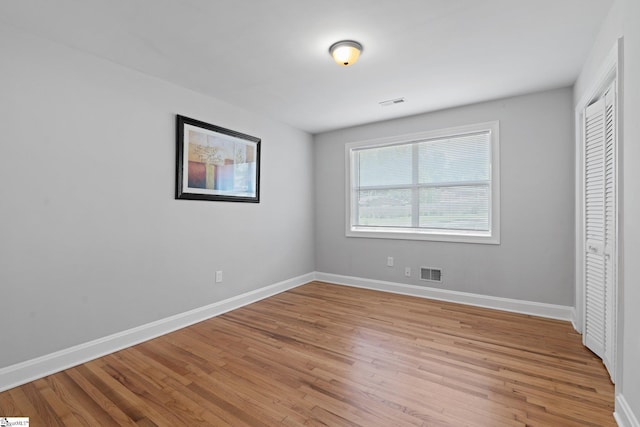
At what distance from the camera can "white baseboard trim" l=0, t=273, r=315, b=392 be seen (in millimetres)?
2025

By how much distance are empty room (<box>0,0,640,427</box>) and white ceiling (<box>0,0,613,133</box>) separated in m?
0.02

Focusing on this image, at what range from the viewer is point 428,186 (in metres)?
4.07

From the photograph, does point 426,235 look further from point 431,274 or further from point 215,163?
point 215,163

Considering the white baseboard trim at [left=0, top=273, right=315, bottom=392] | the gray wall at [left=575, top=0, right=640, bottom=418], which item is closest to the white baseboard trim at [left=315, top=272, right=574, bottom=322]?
the white baseboard trim at [left=0, top=273, right=315, bottom=392]

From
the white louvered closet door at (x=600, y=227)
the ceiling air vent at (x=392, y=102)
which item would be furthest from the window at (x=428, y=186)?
the white louvered closet door at (x=600, y=227)

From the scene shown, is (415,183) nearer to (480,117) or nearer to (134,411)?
(480,117)

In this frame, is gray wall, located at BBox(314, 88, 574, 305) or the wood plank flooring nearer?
the wood plank flooring

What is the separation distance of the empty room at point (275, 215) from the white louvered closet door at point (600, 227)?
0.09ft

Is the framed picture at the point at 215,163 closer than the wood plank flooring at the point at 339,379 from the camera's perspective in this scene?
No

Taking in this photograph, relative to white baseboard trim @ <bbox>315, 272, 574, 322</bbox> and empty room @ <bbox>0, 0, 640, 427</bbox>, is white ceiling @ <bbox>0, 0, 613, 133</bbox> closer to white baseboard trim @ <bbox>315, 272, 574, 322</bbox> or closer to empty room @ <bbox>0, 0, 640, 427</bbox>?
empty room @ <bbox>0, 0, 640, 427</bbox>

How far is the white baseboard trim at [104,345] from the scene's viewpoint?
203 cm

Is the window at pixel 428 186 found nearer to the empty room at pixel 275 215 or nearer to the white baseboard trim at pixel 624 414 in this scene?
the empty room at pixel 275 215

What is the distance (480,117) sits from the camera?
143 inches

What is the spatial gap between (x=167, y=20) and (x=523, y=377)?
11.4 ft
